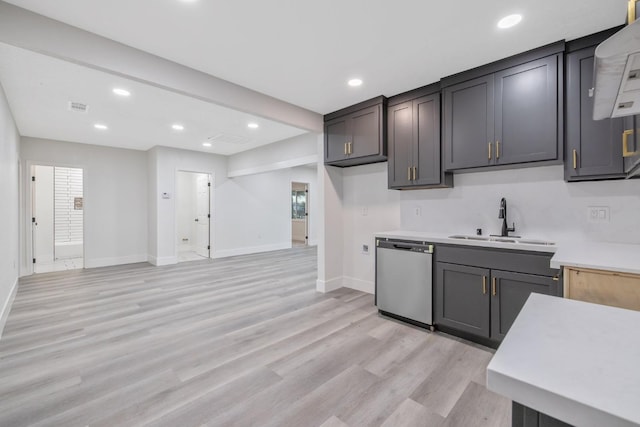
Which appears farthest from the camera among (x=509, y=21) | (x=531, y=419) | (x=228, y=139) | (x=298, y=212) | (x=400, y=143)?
(x=298, y=212)

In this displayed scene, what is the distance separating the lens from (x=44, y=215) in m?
7.05

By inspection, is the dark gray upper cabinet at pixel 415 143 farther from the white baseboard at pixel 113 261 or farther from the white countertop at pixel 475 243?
the white baseboard at pixel 113 261

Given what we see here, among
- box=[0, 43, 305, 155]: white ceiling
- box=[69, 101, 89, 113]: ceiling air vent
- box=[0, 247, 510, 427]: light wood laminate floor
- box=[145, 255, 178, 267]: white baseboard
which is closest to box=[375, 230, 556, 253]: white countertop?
box=[0, 247, 510, 427]: light wood laminate floor

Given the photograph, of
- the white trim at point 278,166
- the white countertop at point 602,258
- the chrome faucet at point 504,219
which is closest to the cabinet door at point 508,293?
the white countertop at point 602,258

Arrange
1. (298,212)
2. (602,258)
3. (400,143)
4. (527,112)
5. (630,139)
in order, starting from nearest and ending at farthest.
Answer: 1. (602,258)
2. (630,139)
3. (527,112)
4. (400,143)
5. (298,212)

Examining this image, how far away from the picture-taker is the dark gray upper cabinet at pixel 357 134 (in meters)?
3.51

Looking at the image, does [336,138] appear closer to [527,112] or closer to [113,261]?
[527,112]

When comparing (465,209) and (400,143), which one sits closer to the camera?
(465,209)

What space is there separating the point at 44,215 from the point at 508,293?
954cm

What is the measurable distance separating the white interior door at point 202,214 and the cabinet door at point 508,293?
6.62m

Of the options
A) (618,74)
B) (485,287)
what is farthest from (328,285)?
(618,74)

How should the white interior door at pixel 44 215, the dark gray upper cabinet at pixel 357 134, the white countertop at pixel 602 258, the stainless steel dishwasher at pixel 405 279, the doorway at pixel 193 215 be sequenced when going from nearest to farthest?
the white countertop at pixel 602 258, the stainless steel dishwasher at pixel 405 279, the dark gray upper cabinet at pixel 357 134, the white interior door at pixel 44 215, the doorway at pixel 193 215

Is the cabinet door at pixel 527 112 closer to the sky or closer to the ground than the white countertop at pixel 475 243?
closer to the sky

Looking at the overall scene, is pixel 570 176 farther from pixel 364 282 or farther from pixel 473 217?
pixel 364 282
